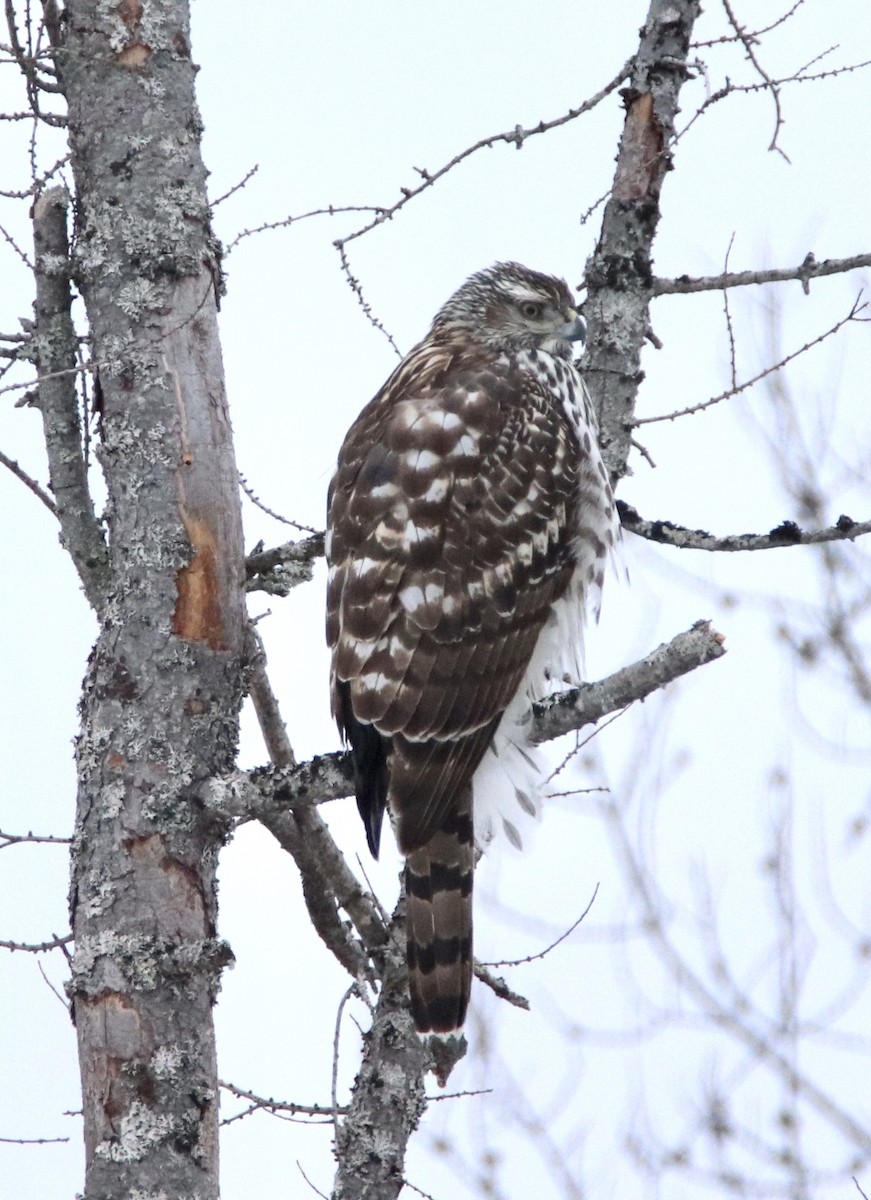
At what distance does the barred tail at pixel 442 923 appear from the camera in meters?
3.62

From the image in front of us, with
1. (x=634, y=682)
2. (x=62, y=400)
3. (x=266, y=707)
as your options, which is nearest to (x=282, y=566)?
(x=266, y=707)

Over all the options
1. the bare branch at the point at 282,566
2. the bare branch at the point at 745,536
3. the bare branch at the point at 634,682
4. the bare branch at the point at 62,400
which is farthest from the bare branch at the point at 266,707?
the bare branch at the point at 745,536

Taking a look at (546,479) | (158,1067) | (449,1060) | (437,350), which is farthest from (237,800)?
(437,350)

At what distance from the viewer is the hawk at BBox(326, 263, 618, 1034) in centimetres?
368

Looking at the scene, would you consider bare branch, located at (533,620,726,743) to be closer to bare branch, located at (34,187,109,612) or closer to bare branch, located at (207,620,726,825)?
bare branch, located at (207,620,726,825)

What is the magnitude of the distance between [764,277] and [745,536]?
918mm

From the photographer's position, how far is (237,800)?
335 centimetres

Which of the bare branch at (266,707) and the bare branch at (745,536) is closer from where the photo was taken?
the bare branch at (745,536)

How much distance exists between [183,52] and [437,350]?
118cm

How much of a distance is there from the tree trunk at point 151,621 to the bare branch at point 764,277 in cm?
131

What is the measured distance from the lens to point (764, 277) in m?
4.12

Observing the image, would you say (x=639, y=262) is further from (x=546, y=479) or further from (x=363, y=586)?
(x=363, y=586)

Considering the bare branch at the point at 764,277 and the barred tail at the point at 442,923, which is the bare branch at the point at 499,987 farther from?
the bare branch at the point at 764,277

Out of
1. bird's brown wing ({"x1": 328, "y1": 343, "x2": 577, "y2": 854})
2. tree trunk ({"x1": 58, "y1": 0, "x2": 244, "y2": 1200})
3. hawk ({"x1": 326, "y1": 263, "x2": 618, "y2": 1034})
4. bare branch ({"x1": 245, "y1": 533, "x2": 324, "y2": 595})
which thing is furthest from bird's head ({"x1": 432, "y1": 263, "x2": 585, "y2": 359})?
tree trunk ({"x1": 58, "y1": 0, "x2": 244, "y2": 1200})
